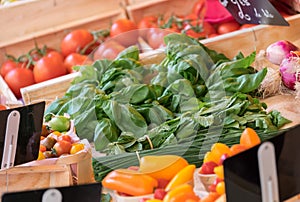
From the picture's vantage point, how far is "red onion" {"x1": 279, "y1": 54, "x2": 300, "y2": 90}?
236cm

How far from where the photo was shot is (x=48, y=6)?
3590 mm

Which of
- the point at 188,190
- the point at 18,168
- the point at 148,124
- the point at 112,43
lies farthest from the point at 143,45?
the point at 188,190

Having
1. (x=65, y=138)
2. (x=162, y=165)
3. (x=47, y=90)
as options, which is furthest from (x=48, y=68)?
(x=162, y=165)

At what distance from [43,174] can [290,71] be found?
101cm

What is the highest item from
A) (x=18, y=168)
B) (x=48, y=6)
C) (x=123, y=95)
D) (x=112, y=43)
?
(x=48, y=6)

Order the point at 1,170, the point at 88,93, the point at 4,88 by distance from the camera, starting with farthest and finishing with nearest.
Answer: the point at 4,88 → the point at 88,93 → the point at 1,170

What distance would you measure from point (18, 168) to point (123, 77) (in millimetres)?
629

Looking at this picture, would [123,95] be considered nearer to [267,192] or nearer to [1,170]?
[1,170]

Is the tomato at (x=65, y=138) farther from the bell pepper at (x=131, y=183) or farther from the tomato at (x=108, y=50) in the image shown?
the tomato at (x=108, y=50)

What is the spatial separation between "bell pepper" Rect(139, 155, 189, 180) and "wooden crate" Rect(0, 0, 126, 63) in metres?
1.96

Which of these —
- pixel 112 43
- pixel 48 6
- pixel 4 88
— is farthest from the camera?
pixel 48 6

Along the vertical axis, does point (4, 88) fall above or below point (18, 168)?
above

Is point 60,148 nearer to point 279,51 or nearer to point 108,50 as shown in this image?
point 108,50

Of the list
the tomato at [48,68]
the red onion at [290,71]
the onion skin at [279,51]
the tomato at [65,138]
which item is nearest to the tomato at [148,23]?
the tomato at [48,68]
